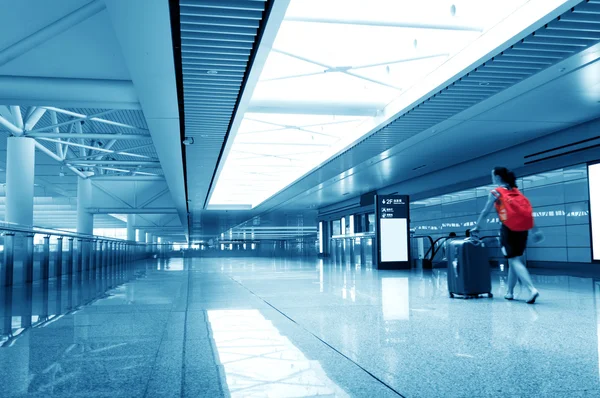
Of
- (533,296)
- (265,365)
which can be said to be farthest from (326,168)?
(265,365)

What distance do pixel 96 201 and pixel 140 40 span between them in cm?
3014

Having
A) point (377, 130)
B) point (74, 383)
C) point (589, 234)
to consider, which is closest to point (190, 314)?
point (74, 383)

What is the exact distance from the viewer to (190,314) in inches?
240

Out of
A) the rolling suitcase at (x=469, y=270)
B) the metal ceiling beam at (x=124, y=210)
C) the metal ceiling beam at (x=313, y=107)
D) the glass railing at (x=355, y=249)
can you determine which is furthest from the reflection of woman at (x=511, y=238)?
the metal ceiling beam at (x=124, y=210)

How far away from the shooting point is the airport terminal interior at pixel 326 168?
3486 millimetres

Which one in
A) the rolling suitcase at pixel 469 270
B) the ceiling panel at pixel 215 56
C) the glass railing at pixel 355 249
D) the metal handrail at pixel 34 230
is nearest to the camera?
the ceiling panel at pixel 215 56

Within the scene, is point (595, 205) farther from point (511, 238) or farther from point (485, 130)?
point (511, 238)

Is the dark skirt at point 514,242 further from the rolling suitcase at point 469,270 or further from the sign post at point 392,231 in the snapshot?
the sign post at point 392,231

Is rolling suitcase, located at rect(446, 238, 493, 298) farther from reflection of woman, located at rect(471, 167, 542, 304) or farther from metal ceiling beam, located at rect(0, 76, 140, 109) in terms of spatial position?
metal ceiling beam, located at rect(0, 76, 140, 109)

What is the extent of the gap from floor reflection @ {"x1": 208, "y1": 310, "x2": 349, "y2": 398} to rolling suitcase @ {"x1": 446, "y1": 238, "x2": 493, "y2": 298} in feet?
12.9

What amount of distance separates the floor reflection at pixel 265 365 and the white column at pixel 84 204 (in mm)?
27523

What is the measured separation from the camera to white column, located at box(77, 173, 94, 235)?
30328 millimetres

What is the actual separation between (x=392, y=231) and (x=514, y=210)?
11965mm

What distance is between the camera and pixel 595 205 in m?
16.4
